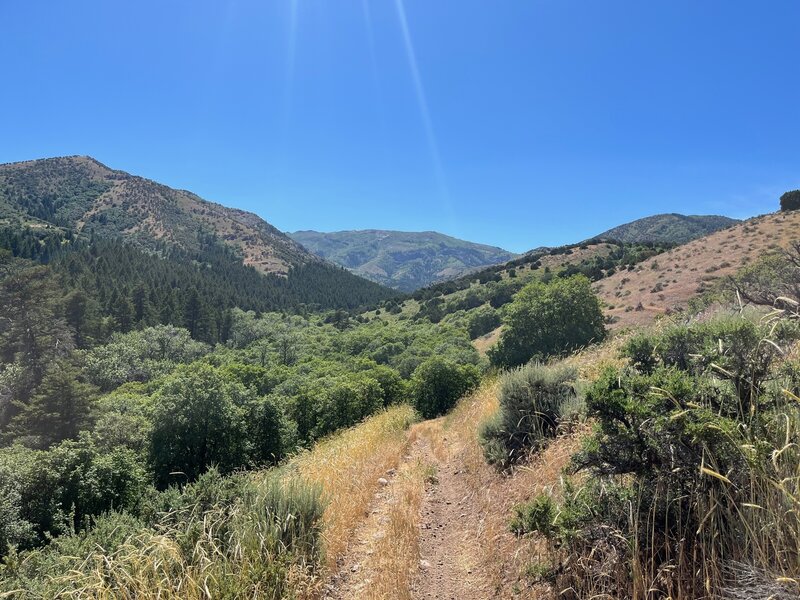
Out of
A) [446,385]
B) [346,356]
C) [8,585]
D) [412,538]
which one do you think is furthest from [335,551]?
[346,356]

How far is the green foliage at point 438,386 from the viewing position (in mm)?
19781

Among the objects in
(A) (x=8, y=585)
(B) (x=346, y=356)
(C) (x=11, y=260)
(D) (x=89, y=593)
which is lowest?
(B) (x=346, y=356)

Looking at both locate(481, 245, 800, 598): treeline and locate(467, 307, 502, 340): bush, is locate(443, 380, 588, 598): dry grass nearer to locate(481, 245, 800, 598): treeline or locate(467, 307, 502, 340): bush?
locate(481, 245, 800, 598): treeline

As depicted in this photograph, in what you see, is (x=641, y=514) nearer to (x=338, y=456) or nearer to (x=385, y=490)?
(x=385, y=490)

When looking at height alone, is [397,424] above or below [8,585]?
below

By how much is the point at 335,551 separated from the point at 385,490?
219 cm

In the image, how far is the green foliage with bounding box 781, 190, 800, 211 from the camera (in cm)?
5291

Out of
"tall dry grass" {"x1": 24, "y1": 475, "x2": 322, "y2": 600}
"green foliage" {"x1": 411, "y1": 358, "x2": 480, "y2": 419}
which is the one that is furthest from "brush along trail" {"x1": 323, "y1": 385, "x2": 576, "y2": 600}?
"green foliage" {"x1": 411, "y1": 358, "x2": 480, "y2": 419}

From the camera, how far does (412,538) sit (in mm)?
4852

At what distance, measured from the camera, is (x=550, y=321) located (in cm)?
2823

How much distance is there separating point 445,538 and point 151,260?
134 m

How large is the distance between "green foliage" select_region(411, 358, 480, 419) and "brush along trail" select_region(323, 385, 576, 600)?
1246 cm

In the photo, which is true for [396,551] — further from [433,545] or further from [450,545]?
[450,545]

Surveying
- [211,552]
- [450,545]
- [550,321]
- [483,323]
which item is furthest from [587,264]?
[211,552]
